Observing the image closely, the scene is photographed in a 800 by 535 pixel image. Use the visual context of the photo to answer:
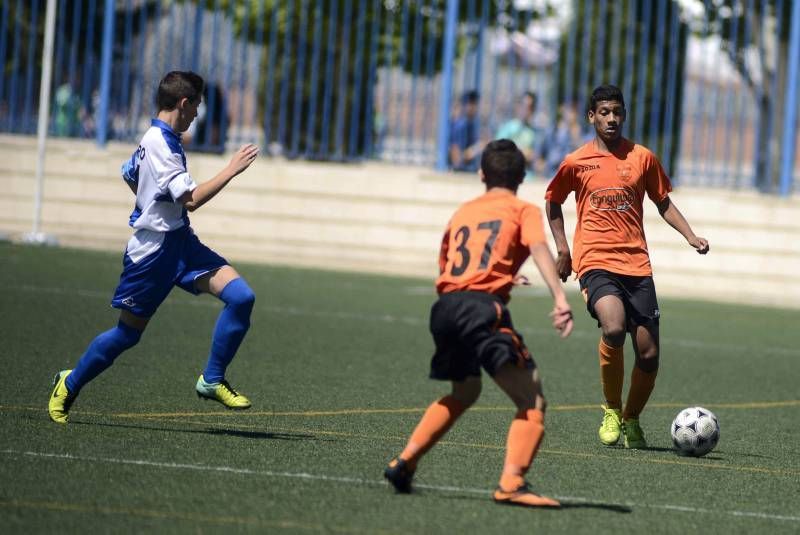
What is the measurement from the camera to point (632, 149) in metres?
8.59

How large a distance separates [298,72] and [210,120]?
4.76 feet

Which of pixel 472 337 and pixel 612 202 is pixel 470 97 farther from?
pixel 472 337

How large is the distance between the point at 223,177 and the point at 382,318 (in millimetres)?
7494

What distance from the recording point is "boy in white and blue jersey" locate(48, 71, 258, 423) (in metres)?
7.68

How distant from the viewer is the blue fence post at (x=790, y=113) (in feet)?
61.8

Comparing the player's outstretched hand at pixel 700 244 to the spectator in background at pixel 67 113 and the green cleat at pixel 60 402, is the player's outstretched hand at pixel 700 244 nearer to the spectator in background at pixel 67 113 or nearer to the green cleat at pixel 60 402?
the green cleat at pixel 60 402

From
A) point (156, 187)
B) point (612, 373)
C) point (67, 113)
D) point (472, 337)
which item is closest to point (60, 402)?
point (156, 187)

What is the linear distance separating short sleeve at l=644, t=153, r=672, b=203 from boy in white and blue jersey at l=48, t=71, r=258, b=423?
7.59 ft

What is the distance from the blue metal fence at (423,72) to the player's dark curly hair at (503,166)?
1285cm

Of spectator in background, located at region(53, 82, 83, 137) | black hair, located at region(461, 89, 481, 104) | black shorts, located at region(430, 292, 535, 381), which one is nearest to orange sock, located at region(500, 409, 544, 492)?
black shorts, located at region(430, 292, 535, 381)

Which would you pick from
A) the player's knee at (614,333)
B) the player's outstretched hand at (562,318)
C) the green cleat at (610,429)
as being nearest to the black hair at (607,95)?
the player's knee at (614,333)

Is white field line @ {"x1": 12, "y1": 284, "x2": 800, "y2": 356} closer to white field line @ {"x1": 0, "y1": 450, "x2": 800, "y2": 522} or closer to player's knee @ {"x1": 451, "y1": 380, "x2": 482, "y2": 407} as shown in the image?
white field line @ {"x1": 0, "y1": 450, "x2": 800, "y2": 522}

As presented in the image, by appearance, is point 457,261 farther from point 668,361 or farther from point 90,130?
point 90,130

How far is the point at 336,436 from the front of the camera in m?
7.98
